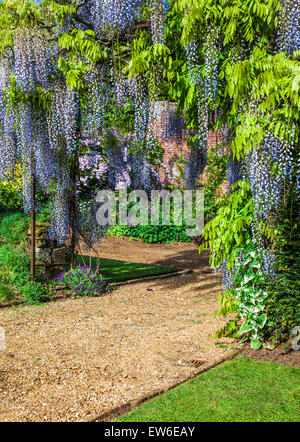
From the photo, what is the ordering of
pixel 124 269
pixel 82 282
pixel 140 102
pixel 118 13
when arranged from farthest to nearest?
pixel 124 269 → pixel 82 282 → pixel 140 102 → pixel 118 13

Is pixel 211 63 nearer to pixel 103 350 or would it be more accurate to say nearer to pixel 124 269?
pixel 103 350

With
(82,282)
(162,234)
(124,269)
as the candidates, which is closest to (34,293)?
(82,282)

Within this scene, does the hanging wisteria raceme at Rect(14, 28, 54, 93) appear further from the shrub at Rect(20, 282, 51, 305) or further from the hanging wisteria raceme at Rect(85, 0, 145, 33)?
the shrub at Rect(20, 282, 51, 305)

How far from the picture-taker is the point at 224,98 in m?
4.25

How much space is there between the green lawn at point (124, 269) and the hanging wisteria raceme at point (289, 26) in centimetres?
490

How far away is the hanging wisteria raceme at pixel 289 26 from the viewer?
363 centimetres

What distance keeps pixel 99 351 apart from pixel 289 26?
364cm

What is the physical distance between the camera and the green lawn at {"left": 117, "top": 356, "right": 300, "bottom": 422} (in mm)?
2873

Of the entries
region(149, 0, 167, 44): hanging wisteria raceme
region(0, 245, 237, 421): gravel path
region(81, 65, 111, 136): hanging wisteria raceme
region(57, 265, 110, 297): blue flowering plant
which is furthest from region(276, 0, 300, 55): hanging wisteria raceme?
region(57, 265, 110, 297): blue flowering plant

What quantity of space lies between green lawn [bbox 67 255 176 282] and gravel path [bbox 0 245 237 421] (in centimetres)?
114

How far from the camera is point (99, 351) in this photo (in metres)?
4.21

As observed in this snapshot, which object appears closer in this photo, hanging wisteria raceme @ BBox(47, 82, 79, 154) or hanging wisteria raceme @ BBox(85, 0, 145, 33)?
hanging wisteria raceme @ BBox(85, 0, 145, 33)

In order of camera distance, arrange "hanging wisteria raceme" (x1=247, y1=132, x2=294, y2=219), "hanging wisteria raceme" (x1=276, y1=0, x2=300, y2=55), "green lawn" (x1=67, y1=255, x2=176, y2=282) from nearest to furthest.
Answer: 1. "hanging wisteria raceme" (x1=247, y1=132, x2=294, y2=219)
2. "hanging wisteria raceme" (x1=276, y1=0, x2=300, y2=55)
3. "green lawn" (x1=67, y1=255, x2=176, y2=282)
